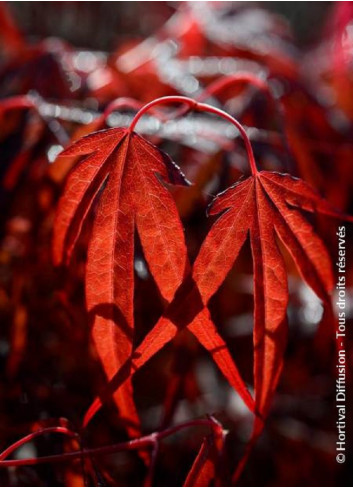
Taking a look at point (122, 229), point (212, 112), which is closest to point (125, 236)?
point (122, 229)

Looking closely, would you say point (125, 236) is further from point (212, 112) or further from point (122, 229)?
point (212, 112)

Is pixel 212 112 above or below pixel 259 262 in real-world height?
above

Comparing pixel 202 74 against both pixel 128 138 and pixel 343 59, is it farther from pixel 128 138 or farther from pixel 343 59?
pixel 128 138

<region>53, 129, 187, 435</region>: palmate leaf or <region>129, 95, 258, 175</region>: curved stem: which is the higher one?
<region>129, 95, 258, 175</region>: curved stem

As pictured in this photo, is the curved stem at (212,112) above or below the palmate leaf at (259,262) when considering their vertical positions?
above

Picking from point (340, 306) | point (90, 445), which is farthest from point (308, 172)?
point (90, 445)

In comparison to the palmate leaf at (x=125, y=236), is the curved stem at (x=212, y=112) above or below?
above

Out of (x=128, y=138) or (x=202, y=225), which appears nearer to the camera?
(x=128, y=138)

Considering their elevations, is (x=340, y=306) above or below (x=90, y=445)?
above
